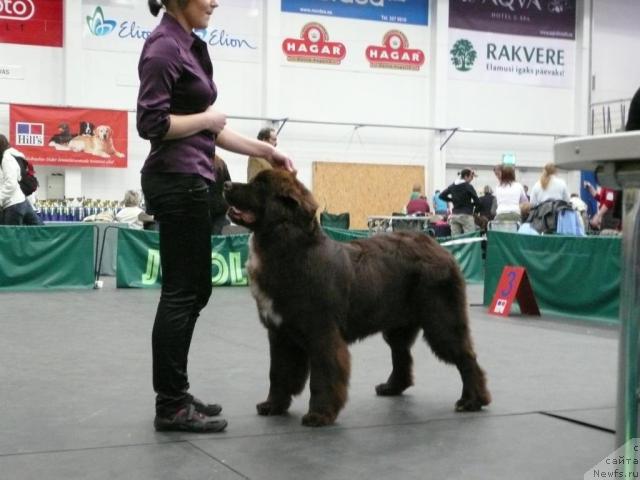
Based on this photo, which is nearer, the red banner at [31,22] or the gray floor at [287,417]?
the gray floor at [287,417]

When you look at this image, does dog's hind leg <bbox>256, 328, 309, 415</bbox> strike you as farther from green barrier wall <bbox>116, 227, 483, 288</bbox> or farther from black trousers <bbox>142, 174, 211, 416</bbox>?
green barrier wall <bbox>116, 227, 483, 288</bbox>

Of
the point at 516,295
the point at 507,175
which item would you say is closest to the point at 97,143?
the point at 507,175

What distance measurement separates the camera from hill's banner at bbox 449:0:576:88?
19531 mm

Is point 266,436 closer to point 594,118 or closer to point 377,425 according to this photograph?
point 377,425

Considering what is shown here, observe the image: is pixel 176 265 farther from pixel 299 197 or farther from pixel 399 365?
pixel 399 365

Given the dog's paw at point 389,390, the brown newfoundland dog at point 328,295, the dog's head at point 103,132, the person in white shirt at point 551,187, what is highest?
the dog's head at point 103,132

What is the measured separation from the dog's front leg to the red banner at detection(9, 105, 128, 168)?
44.6ft

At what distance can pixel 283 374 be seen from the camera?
3289 millimetres

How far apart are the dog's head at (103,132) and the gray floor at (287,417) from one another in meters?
10.7

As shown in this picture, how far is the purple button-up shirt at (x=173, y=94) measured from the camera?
9.04ft

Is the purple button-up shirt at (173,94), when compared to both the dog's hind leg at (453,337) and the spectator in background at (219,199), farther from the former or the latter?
the spectator in background at (219,199)

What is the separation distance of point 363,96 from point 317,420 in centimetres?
1637

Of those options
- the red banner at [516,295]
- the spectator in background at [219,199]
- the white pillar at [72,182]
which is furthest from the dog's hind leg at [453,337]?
the white pillar at [72,182]

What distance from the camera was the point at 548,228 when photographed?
29.9 ft
